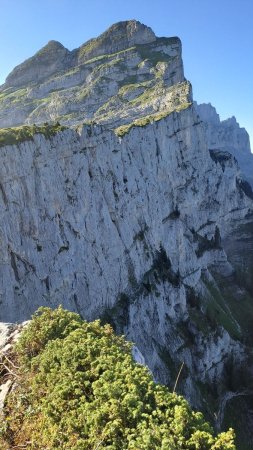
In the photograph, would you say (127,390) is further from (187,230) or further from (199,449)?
(187,230)

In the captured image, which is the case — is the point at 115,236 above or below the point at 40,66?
below

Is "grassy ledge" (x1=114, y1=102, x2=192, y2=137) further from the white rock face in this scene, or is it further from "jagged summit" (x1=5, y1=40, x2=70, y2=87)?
"jagged summit" (x1=5, y1=40, x2=70, y2=87)

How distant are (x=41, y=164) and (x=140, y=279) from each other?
82.2ft

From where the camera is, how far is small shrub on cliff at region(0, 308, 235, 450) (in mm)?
12312

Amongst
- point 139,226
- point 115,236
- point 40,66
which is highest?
point 40,66

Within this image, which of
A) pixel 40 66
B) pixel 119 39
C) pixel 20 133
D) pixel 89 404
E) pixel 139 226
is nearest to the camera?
pixel 89 404

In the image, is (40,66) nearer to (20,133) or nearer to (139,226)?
(139,226)

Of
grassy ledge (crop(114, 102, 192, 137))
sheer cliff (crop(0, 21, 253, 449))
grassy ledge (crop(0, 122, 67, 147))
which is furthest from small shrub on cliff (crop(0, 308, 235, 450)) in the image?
grassy ledge (crop(114, 102, 192, 137))

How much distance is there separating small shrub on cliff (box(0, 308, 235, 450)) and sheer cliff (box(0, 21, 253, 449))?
297 cm

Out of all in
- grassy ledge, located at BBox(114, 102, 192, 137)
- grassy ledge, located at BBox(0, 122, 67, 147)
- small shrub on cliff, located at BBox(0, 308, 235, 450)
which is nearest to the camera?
small shrub on cliff, located at BBox(0, 308, 235, 450)

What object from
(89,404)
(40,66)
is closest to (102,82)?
(40,66)

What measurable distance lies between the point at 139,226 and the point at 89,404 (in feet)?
162

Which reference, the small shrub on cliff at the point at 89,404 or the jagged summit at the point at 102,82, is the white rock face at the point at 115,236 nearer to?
the small shrub on cliff at the point at 89,404

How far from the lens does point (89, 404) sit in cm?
1338
